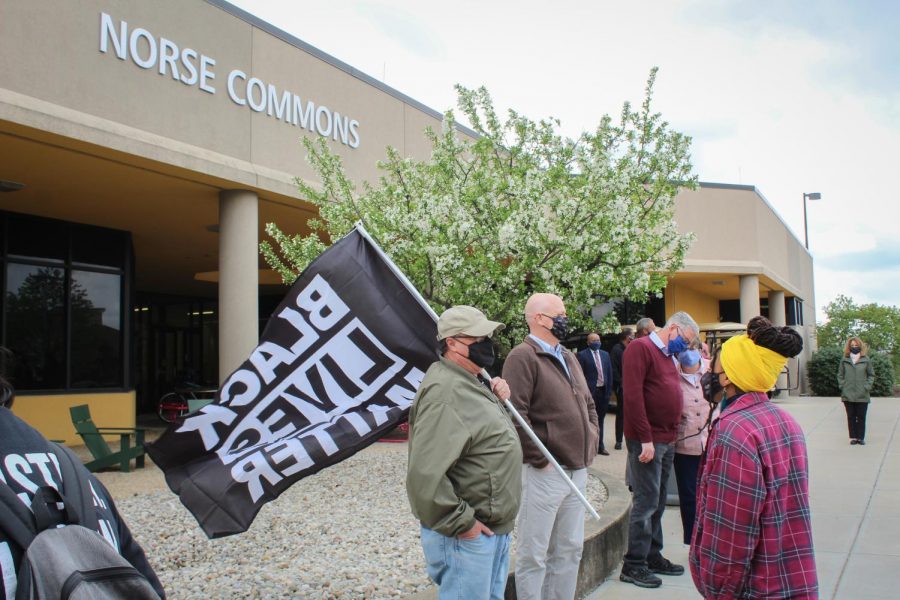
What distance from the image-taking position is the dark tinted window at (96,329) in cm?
1270

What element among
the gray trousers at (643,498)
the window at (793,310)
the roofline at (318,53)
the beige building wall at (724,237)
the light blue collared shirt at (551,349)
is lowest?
the gray trousers at (643,498)

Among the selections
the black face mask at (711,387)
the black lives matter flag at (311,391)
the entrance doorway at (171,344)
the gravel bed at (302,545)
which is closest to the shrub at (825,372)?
the entrance doorway at (171,344)

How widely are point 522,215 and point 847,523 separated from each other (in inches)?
170

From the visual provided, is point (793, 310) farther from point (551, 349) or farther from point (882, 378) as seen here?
point (551, 349)

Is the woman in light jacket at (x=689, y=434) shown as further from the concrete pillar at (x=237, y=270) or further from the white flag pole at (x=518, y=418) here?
the concrete pillar at (x=237, y=270)

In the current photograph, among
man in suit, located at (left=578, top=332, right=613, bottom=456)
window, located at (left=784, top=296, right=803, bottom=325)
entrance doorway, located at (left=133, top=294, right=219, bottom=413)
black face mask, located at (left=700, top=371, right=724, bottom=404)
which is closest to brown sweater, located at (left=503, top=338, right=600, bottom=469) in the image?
black face mask, located at (left=700, top=371, right=724, bottom=404)

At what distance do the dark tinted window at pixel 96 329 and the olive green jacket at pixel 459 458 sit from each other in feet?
37.6

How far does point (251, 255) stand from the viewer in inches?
420

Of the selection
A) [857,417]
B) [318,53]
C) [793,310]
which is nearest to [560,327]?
[318,53]

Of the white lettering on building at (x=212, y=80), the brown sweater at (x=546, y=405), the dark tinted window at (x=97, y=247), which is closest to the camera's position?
the brown sweater at (x=546, y=405)

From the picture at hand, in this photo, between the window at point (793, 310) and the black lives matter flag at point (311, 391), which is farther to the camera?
the window at point (793, 310)

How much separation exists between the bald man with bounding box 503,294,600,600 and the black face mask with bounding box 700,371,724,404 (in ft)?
5.41

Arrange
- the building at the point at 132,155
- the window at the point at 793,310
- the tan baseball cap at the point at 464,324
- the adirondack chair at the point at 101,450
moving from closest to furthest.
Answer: the tan baseball cap at the point at 464,324 < the building at the point at 132,155 < the adirondack chair at the point at 101,450 < the window at the point at 793,310

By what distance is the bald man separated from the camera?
401 cm
